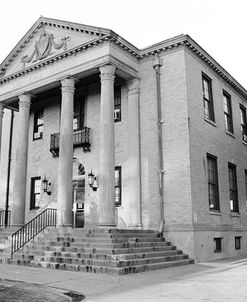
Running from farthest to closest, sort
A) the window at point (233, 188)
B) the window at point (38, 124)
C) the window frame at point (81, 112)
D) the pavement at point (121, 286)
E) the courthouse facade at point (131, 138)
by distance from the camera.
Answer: the window at point (38, 124) < the window frame at point (81, 112) < the window at point (233, 188) < the courthouse facade at point (131, 138) < the pavement at point (121, 286)

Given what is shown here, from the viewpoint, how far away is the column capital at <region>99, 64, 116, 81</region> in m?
16.1

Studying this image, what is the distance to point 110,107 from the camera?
622 inches

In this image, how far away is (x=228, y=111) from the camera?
68.3ft

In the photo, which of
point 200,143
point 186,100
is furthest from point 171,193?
point 186,100

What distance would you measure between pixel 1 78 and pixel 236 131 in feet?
42.2

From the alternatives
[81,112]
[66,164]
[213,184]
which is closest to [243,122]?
[213,184]

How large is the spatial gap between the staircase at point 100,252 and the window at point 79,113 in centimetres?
633

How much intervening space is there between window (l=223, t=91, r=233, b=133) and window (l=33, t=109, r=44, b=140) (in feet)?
32.8

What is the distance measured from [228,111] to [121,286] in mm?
14025

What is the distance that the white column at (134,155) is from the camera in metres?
16.7

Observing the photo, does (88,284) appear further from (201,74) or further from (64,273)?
(201,74)

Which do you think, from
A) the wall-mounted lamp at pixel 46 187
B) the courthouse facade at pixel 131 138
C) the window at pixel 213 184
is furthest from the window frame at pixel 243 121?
the wall-mounted lamp at pixel 46 187

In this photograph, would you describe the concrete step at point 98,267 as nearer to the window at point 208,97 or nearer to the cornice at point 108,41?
the window at point 208,97

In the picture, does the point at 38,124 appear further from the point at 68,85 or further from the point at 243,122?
the point at 243,122
